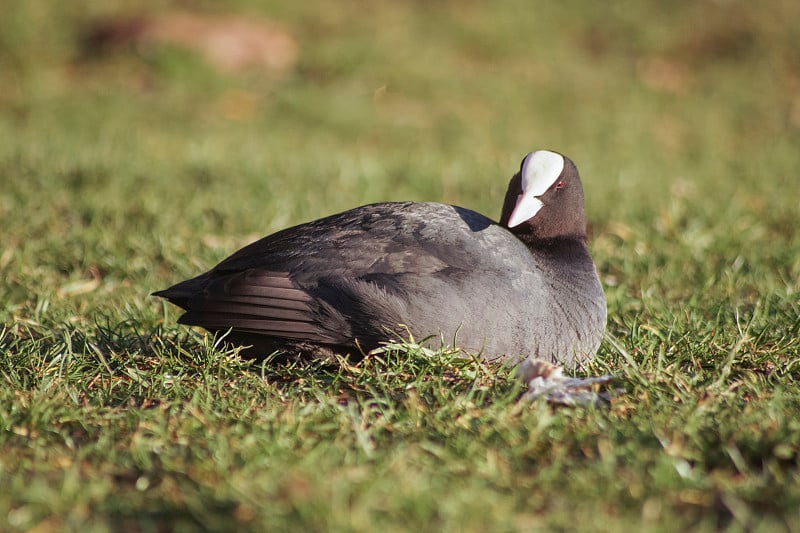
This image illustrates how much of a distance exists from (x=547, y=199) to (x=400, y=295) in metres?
0.72

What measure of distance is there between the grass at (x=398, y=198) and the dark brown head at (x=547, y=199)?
1.42ft

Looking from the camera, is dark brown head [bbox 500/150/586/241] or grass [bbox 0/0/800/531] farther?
dark brown head [bbox 500/150/586/241]

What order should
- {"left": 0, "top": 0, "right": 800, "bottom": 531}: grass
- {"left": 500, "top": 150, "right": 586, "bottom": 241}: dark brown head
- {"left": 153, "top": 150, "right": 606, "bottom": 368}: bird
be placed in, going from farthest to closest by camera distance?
{"left": 500, "top": 150, "right": 586, "bottom": 241}: dark brown head, {"left": 153, "top": 150, "right": 606, "bottom": 368}: bird, {"left": 0, "top": 0, "right": 800, "bottom": 531}: grass

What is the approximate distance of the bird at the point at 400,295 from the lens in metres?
2.69

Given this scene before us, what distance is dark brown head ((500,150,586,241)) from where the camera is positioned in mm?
3064

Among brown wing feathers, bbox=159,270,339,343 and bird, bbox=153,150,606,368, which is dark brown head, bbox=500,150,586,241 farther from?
brown wing feathers, bbox=159,270,339,343

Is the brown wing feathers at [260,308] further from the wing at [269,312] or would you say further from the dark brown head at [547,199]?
the dark brown head at [547,199]

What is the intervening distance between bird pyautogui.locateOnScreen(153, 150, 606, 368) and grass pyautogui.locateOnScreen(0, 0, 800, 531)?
89 millimetres

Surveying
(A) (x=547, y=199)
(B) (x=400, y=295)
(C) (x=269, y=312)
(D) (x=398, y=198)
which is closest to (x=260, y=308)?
(C) (x=269, y=312)

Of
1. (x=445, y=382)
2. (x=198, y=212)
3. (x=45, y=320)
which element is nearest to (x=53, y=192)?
(x=198, y=212)

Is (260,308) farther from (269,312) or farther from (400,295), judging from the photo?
(400,295)

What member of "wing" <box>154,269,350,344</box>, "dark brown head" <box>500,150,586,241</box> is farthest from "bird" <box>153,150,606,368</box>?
"dark brown head" <box>500,150,586,241</box>

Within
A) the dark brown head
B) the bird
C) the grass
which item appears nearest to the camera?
the grass

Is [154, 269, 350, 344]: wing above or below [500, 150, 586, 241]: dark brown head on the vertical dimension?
below
